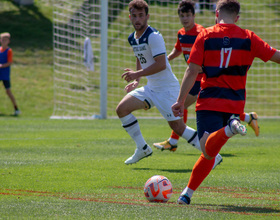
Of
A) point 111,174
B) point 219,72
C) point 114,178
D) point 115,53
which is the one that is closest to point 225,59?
point 219,72

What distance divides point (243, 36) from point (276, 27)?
1414 cm

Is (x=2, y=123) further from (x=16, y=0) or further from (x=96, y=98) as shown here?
→ (x=16, y=0)

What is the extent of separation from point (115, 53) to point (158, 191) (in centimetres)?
1326

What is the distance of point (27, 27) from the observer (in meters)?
23.5

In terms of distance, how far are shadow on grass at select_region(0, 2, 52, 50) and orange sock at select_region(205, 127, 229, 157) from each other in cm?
A: 1831

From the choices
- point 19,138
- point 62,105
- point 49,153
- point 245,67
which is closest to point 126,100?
point 49,153

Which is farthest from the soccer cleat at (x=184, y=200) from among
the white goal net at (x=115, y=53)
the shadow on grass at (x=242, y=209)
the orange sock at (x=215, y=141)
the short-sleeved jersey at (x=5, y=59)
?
the short-sleeved jersey at (x=5, y=59)

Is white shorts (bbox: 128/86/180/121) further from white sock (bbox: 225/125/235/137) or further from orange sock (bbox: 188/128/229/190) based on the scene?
white sock (bbox: 225/125/235/137)

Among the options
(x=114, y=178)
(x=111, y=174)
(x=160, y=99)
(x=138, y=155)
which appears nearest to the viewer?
(x=114, y=178)

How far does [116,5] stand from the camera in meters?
16.8

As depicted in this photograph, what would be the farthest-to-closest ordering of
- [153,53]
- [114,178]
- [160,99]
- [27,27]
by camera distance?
[27,27]
[160,99]
[153,53]
[114,178]

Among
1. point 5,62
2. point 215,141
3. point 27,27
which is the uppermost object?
point 215,141

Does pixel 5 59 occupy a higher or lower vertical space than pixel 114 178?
lower

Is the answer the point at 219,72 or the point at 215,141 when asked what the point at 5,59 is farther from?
the point at 215,141
